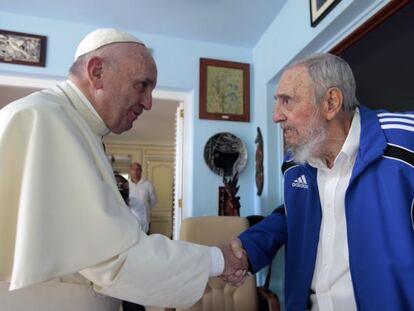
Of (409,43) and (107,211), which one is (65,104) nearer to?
(107,211)

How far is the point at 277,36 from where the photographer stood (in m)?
2.68

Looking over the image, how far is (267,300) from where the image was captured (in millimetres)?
2020

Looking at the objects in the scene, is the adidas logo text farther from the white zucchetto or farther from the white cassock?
the white zucchetto

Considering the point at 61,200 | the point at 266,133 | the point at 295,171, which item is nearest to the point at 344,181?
the point at 295,171

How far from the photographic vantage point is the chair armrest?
1.97m

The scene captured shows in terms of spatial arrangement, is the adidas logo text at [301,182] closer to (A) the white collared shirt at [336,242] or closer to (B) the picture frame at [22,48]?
(A) the white collared shirt at [336,242]

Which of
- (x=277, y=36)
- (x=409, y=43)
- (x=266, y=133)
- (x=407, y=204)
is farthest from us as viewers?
(x=266, y=133)

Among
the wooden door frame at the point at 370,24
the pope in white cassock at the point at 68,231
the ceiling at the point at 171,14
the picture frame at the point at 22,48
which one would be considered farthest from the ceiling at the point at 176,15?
the pope in white cassock at the point at 68,231

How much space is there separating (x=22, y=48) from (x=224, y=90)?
1.80 m

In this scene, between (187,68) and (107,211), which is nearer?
(107,211)

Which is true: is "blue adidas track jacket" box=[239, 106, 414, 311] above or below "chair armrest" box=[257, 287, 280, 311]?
above

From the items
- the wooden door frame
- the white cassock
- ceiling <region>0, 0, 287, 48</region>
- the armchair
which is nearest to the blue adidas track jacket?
the white cassock

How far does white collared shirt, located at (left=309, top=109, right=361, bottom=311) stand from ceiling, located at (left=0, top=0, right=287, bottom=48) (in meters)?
1.81

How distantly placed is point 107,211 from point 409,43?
1517 mm
